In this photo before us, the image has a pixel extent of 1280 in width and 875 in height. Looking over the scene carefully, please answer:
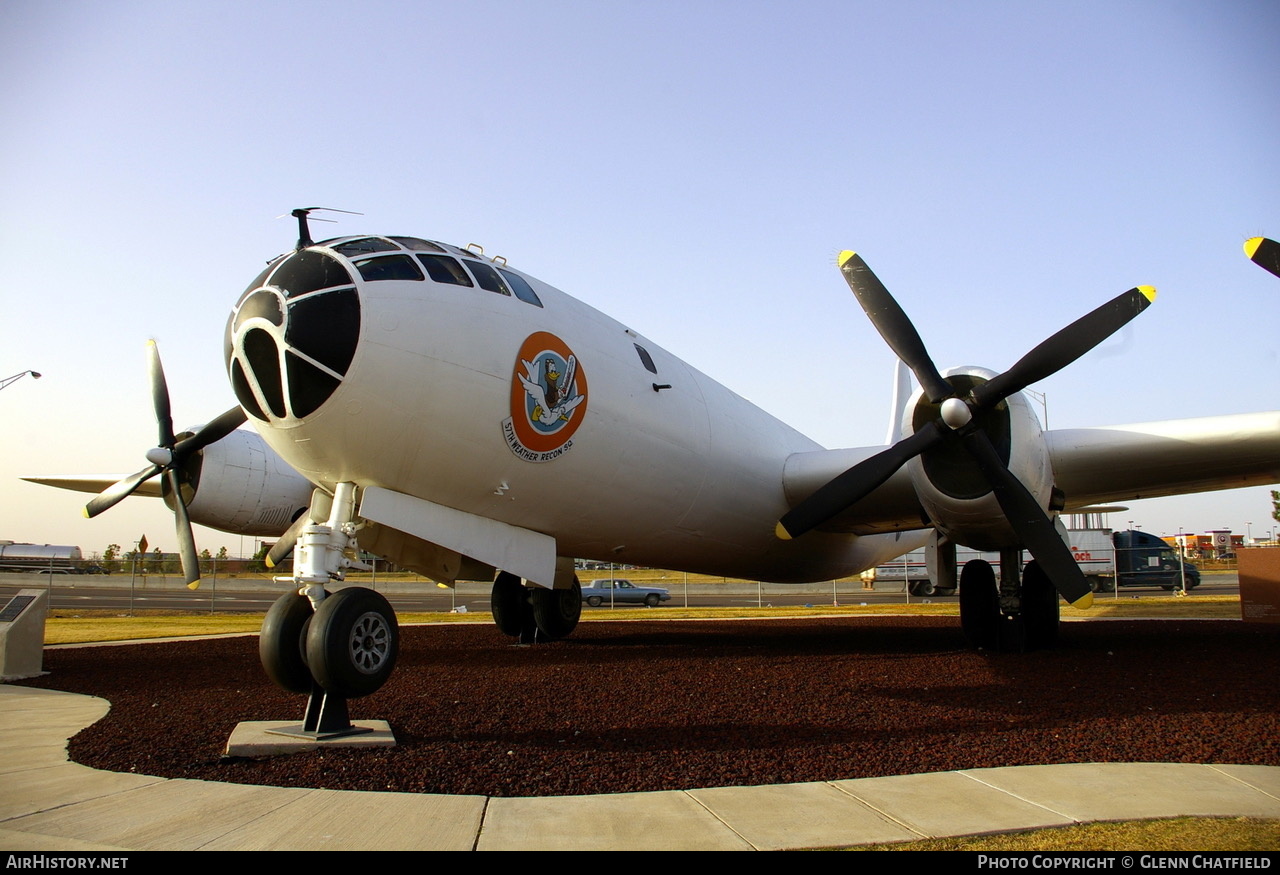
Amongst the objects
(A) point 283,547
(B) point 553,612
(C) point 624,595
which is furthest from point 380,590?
(A) point 283,547

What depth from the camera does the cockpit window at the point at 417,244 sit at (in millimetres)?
8570

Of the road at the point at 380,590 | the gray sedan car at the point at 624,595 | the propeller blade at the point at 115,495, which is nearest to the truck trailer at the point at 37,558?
the road at the point at 380,590

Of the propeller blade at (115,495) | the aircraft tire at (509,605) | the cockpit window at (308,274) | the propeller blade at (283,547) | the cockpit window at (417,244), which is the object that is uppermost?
the cockpit window at (417,244)

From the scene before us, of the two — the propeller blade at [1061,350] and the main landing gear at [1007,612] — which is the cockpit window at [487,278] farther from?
the main landing gear at [1007,612]

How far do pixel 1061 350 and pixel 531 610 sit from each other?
10.1 meters

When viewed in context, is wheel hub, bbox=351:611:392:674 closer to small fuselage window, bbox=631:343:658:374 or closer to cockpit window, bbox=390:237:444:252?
cockpit window, bbox=390:237:444:252

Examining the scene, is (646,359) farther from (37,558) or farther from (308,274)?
(37,558)

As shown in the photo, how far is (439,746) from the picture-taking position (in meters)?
6.59

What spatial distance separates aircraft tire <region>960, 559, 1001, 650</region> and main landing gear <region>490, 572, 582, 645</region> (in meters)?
6.80

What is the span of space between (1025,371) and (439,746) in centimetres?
776

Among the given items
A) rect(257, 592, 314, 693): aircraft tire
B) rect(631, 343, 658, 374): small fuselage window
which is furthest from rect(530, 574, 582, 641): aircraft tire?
rect(257, 592, 314, 693): aircraft tire

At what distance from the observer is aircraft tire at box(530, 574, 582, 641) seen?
1548cm

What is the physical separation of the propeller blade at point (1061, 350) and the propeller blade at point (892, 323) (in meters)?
0.56
